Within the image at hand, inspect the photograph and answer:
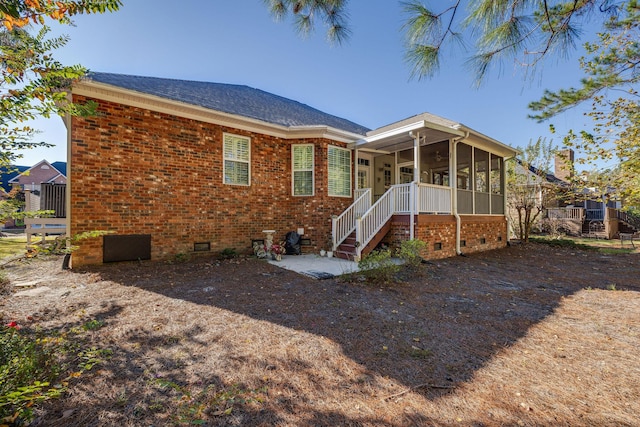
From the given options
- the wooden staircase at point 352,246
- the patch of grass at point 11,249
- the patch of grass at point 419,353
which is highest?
the wooden staircase at point 352,246

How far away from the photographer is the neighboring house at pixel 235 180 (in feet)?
19.7

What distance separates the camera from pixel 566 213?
58.5ft

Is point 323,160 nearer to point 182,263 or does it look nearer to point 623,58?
point 182,263

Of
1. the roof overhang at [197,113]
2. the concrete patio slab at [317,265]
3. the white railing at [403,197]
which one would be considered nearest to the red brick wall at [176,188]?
the roof overhang at [197,113]

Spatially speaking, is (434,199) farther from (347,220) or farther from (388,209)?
(347,220)

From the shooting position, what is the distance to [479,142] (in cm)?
963

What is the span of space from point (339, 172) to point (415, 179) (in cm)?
253

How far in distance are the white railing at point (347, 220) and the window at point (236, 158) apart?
3.05m

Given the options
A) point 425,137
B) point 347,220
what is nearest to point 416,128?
point 425,137

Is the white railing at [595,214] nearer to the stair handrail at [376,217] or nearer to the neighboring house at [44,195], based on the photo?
the stair handrail at [376,217]

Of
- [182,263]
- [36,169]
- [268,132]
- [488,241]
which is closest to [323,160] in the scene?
[268,132]

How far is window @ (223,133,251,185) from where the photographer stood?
25.4ft

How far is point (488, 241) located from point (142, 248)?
37.8 feet

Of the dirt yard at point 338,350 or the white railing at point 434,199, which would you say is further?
the white railing at point 434,199
